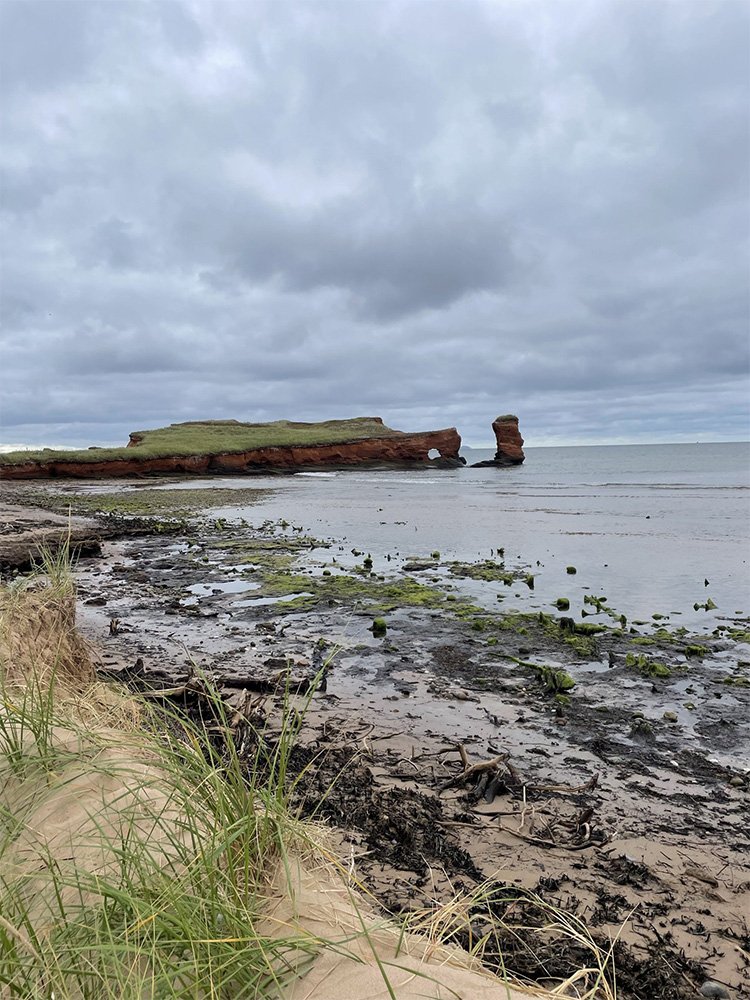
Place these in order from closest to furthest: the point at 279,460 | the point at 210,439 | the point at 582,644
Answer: the point at 582,644 < the point at 279,460 < the point at 210,439

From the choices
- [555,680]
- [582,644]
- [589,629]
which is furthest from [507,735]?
[589,629]

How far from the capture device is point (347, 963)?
2.05m

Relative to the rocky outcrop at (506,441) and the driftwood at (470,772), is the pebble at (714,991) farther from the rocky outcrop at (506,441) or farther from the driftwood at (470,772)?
the rocky outcrop at (506,441)

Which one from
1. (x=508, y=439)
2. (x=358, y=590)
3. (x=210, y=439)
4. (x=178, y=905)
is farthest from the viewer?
(x=508, y=439)

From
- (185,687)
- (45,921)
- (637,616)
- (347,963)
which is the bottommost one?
(637,616)

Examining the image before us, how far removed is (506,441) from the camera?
95188 millimetres

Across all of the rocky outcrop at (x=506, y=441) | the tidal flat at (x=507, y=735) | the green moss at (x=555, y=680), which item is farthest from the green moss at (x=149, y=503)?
the rocky outcrop at (x=506, y=441)

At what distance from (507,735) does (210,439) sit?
77.3 meters

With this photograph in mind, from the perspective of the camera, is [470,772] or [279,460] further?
[279,460]

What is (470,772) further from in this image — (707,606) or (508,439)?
(508,439)

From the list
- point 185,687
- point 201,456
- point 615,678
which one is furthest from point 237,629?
point 201,456

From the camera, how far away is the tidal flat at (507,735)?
348 centimetres

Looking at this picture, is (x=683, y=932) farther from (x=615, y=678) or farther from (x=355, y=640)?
(x=355, y=640)

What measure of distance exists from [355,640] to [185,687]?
142 inches
